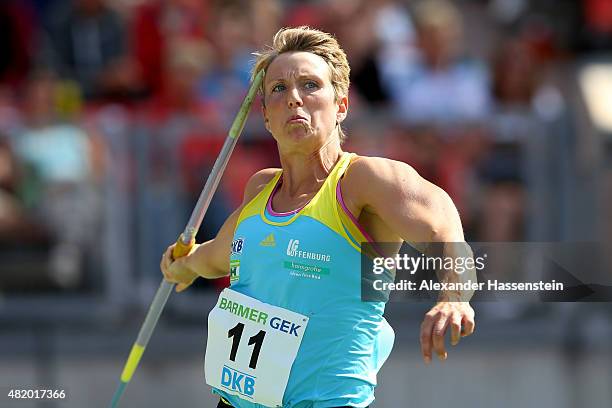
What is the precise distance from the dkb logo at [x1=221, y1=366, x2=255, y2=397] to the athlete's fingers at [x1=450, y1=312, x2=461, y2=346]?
0.93m

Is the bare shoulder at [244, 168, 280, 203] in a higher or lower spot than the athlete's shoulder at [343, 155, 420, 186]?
higher

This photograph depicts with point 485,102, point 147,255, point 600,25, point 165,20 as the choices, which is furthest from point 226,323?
point 600,25

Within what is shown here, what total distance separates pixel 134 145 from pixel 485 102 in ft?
9.68

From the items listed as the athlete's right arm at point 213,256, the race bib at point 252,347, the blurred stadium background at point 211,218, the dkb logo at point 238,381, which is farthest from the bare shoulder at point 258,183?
the blurred stadium background at point 211,218

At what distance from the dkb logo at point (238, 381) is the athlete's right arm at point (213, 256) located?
62 centimetres

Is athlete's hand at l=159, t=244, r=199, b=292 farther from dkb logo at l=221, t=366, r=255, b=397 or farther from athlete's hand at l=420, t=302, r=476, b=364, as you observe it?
athlete's hand at l=420, t=302, r=476, b=364

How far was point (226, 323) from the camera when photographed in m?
5.00

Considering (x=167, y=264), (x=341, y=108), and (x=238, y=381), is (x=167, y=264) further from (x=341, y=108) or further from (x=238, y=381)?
(x=341, y=108)

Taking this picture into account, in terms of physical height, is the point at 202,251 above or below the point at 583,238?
below

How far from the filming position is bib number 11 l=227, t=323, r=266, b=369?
15.9 ft

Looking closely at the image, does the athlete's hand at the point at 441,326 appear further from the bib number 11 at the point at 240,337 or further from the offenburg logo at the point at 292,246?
the bib number 11 at the point at 240,337

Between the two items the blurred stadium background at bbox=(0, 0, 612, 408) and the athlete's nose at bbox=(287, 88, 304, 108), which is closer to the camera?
the athlete's nose at bbox=(287, 88, 304, 108)

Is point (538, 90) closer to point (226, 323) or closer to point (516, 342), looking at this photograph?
point (516, 342)

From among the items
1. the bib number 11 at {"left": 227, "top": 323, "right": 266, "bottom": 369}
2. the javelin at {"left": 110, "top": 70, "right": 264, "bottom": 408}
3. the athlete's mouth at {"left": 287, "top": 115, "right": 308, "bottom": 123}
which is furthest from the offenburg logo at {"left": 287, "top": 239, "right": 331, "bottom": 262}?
the javelin at {"left": 110, "top": 70, "right": 264, "bottom": 408}
